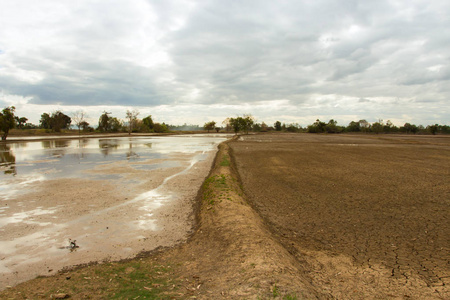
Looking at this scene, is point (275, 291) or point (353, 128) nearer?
point (275, 291)

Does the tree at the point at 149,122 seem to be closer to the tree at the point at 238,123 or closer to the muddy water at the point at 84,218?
the tree at the point at 238,123

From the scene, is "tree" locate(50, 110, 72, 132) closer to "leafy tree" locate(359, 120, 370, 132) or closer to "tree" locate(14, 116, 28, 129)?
"tree" locate(14, 116, 28, 129)

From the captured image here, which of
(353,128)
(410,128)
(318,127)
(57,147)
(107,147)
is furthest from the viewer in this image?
(353,128)

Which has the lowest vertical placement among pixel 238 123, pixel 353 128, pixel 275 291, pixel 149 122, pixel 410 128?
pixel 275 291

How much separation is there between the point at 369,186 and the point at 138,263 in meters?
11.1

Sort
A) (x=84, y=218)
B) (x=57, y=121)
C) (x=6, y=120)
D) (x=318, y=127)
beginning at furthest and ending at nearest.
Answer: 1. (x=318, y=127)
2. (x=57, y=121)
3. (x=6, y=120)
4. (x=84, y=218)

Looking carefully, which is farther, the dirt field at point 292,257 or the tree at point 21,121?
the tree at point 21,121

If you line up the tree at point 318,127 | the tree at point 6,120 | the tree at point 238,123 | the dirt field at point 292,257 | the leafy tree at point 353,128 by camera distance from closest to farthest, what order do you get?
the dirt field at point 292,257 < the tree at point 6,120 < the tree at point 238,123 < the tree at point 318,127 < the leafy tree at point 353,128

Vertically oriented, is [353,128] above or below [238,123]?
below

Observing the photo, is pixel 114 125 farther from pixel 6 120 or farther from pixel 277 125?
pixel 277 125

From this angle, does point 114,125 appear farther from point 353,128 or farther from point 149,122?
point 353,128

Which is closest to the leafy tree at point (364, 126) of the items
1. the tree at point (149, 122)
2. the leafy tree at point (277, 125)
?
the leafy tree at point (277, 125)

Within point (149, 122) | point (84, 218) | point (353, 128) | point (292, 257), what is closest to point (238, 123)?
point (149, 122)

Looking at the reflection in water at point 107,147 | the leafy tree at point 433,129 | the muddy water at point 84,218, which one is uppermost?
the leafy tree at point 433,129
